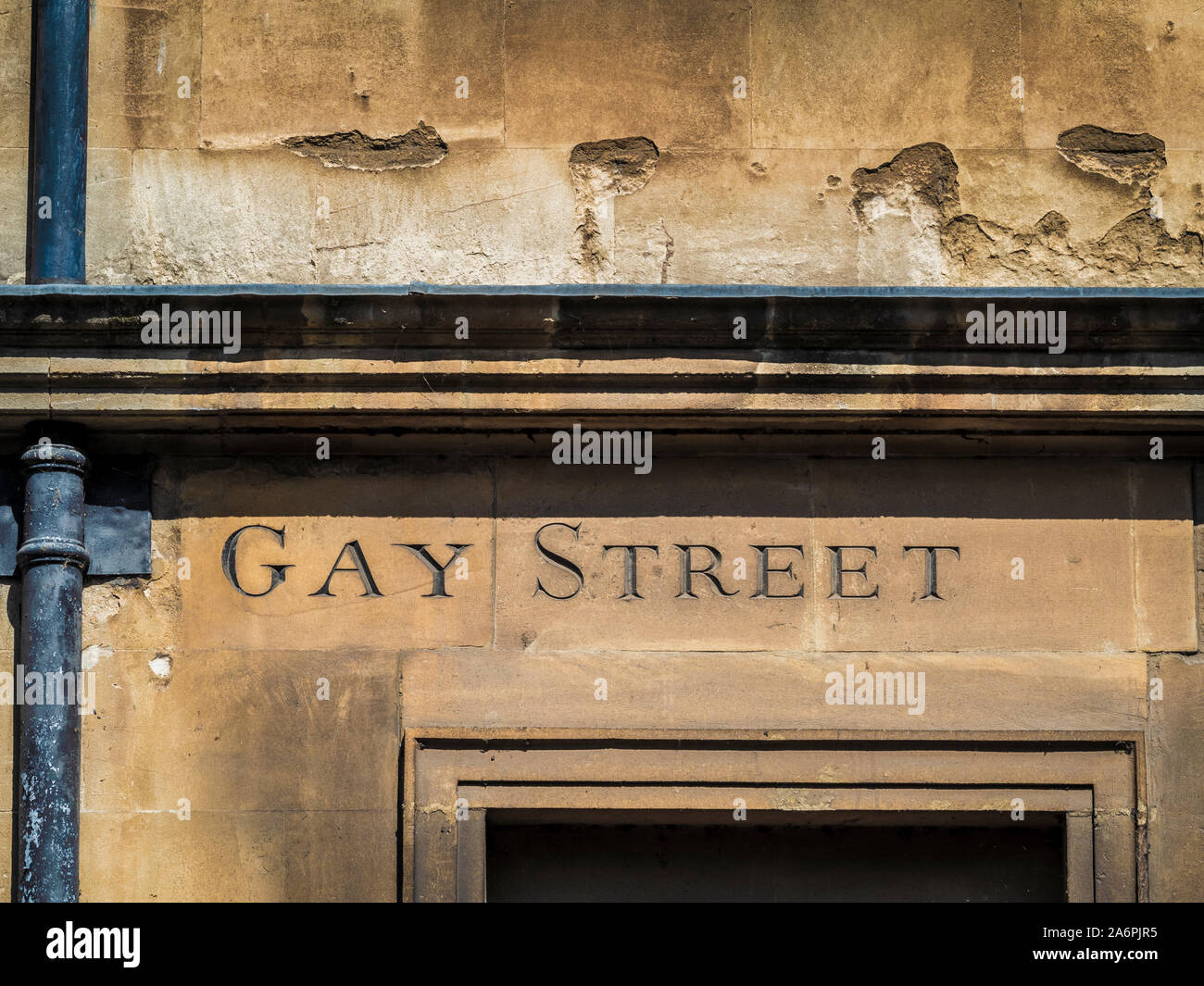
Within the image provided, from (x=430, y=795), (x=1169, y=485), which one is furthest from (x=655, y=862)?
(x=1169, y=485)

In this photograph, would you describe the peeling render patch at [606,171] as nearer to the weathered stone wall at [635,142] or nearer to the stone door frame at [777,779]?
the weathered stone wall at [635,142]

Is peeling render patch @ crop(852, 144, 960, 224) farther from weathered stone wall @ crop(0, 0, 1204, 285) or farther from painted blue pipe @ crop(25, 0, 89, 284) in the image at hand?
painted blue pipe @ crop(25, 0, 89, 284)

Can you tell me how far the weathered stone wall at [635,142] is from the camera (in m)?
5.48

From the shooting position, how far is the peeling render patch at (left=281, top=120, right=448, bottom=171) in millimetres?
5527

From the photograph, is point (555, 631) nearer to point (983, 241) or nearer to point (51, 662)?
point (51, 662)

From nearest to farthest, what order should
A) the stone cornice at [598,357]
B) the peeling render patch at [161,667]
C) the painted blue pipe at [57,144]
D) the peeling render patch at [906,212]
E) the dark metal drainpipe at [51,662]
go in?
the dark metal drainpipe at [51,662] → the stone cornice at [598,357] → the peeling render patch at [161,667] → the painted blue pipe at [57,144] → the peeling render patch at [906,212]

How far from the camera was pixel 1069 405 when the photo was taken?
517 cm

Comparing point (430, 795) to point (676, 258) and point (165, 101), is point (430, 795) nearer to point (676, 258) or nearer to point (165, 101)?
point (676, 258)

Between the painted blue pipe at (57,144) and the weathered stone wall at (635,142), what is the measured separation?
0.24 ft

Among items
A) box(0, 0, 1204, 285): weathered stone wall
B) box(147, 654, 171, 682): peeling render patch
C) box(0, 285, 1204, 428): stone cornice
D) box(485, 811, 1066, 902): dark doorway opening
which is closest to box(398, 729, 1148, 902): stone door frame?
box(485, 811, 1066, 902): dark doorway opening

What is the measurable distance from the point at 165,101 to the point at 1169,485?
3591 millimetres
